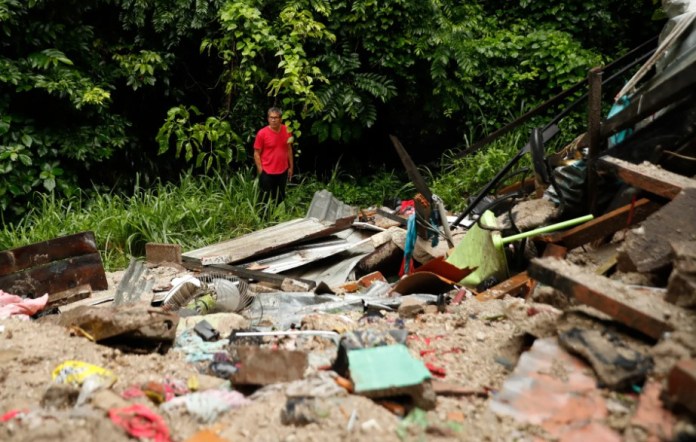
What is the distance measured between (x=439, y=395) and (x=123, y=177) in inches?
307

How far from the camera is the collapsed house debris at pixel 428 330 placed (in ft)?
7.25

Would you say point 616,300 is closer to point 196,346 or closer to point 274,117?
point 196,346

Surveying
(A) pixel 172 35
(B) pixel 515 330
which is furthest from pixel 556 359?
(A) pixel 172 35

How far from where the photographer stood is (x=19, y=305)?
4.32 meters

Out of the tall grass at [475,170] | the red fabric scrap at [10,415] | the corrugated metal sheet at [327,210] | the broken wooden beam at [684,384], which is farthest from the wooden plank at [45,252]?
the broken wooden beam at [684,384]

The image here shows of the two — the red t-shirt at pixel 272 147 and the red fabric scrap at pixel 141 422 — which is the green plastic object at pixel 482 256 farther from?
the red t-shirt at pixel 272 147

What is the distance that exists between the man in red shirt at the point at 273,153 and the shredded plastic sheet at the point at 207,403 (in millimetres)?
5547

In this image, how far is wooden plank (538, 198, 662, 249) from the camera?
396 centimetres

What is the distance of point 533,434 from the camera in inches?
A: 83.5

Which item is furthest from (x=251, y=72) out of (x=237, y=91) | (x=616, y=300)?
(x=616, y=300)

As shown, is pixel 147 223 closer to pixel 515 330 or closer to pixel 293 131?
pixel 293 131

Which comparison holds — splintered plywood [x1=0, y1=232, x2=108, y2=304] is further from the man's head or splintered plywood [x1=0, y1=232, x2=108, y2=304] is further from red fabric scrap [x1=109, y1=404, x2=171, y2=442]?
the man's head

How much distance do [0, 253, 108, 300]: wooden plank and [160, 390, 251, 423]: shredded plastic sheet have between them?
2.91 meters

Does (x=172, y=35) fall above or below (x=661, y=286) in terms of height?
above
